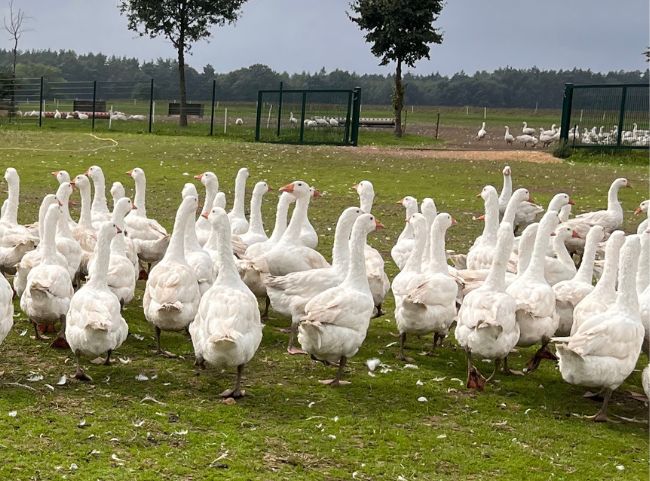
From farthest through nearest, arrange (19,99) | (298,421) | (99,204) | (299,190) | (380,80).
A: (380,80) < (19,99) < (99,204) < (299,190) < (298,421)

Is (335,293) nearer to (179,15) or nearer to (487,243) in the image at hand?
(487,243)

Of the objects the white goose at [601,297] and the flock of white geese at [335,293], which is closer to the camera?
the flock of white geese at [335,293]

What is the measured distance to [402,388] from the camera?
26.0ft

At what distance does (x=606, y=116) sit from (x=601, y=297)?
85.5ft

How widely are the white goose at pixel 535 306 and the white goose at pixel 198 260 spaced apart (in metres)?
3.18

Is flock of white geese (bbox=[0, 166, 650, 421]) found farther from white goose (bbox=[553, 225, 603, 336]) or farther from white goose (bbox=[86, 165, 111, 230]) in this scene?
white goose (bbox=[86, 165, 111, 230])

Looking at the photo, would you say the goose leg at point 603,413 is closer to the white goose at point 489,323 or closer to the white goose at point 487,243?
the white goose at point 489,323

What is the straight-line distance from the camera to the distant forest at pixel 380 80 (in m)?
91.2

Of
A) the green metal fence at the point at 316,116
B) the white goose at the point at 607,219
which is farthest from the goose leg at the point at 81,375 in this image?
the green metal fence at the point at 316,116

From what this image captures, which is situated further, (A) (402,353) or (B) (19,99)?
(B) (19,99)

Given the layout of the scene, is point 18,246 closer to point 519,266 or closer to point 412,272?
point 412,272

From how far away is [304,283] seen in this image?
8.95 m

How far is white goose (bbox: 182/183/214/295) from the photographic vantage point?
9.21m

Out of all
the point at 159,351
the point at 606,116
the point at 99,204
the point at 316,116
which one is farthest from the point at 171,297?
the point at 316,116
